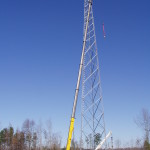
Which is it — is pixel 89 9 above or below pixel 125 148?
above

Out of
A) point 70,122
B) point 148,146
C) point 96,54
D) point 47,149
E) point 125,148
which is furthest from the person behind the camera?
point 125,148

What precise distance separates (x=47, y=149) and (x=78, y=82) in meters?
51.6

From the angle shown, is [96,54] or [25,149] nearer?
[96,54]

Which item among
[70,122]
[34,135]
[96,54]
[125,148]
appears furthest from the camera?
[125,148]

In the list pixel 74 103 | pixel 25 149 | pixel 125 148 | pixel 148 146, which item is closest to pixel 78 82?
pixel 74 103

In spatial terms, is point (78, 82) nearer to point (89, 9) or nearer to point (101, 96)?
point (101, 96)

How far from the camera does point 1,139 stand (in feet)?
229

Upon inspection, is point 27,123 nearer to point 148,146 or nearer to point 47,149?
point 47,149

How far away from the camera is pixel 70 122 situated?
58.4ft

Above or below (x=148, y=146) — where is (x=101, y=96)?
above

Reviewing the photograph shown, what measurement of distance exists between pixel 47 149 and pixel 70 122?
51180mm

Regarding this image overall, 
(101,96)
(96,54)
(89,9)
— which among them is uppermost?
(89,9)

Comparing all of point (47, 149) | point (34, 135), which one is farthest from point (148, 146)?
point (34, 135)

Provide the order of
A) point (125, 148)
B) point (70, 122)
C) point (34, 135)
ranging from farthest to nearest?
1. point (125, 148)
2. point (34, 135)
3. point (70, 122)
